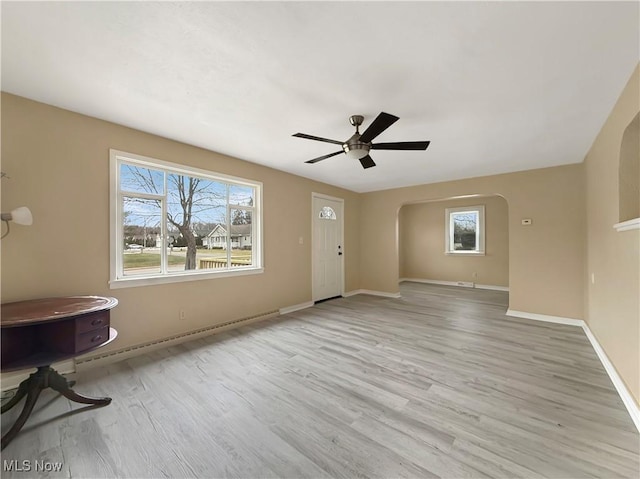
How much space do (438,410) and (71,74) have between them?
3741mm

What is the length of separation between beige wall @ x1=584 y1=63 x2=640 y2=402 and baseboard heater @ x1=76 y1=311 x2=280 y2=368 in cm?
399

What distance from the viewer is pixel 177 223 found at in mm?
3279

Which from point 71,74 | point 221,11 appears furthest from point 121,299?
point 221,11

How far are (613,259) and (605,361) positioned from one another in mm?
1059

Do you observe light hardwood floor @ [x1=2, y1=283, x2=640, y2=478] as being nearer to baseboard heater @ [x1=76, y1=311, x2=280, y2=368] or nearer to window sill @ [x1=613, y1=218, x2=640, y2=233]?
baseboard heater @ [x1=76, y1=311, x2=280, y2=368]

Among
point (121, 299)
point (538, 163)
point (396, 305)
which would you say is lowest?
point (396, 305)

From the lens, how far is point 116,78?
1.95 metres

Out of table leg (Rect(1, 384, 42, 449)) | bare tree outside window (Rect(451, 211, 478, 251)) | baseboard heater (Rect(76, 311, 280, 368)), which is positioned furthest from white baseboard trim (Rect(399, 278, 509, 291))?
table leg (Rect(1, 384, 42, 449))

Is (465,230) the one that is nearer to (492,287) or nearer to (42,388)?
(492,287)

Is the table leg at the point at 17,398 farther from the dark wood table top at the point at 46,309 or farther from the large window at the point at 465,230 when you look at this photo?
the large window at the point at 465,230

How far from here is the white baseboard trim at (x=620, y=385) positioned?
1.77 meters

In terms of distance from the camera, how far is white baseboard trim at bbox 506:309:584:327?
3.83 meters

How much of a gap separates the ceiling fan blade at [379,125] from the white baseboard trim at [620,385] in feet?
8.80

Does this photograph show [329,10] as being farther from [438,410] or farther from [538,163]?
[538,163]
